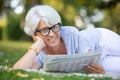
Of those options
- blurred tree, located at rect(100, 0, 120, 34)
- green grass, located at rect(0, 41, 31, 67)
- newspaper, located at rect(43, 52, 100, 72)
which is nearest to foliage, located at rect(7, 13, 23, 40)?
blurred tree, located at rect(100, 0, 120, 34)

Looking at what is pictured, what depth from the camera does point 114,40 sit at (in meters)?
5.48

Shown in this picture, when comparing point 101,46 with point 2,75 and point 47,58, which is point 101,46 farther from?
point 2,75

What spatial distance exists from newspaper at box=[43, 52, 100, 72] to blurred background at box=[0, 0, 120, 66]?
1137 centimetres

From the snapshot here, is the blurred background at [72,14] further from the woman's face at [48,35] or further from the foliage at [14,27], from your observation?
the woman's face at [48,35]

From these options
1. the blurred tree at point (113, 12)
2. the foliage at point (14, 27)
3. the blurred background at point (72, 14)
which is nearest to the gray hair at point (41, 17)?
the blurred background at point (72, 14)

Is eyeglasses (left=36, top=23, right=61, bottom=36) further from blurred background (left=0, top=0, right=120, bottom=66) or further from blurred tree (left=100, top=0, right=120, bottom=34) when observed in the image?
blurred tree (left=100, top=0, right=120, bottom=34)

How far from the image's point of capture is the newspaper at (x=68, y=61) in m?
4.77

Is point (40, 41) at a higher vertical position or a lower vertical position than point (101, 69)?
higher

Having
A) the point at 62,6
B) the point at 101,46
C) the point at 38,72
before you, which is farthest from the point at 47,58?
the point at 62,6

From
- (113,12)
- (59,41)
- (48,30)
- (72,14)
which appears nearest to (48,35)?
(48,30)

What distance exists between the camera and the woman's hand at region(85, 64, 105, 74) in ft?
16.8

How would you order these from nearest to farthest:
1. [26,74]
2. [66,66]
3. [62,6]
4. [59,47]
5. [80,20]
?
[26,74] → [66,66] → [59,47] → [62,6] → [80,20]


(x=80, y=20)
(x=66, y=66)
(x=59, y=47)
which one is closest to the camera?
(x=66, y=66)

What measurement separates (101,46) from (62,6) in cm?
1749
